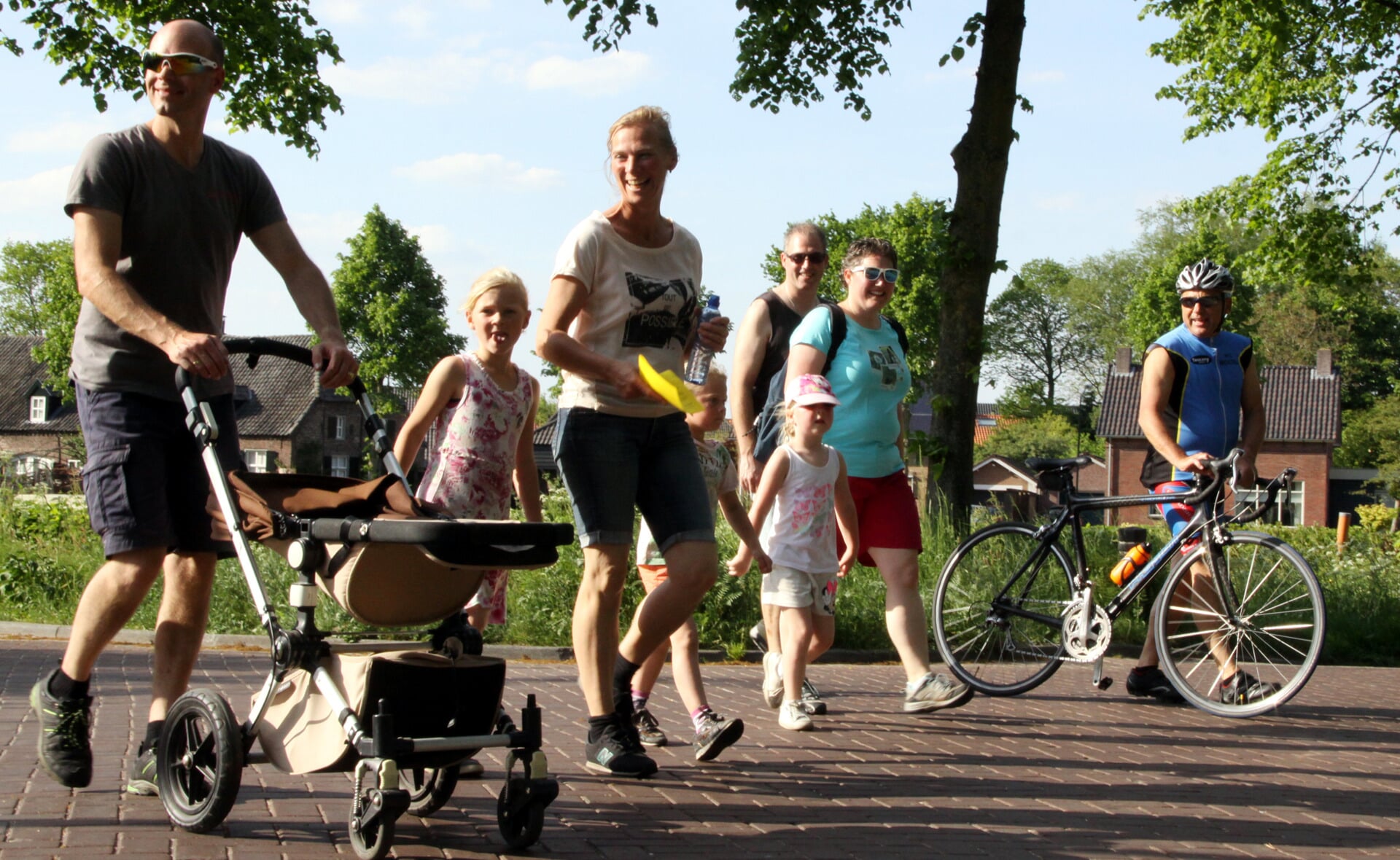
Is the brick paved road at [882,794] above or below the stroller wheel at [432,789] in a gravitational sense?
below

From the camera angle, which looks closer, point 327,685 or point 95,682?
point 327,685

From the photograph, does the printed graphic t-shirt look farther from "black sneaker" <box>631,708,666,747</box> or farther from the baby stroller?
"black sneaker" <box>631,708,666,747</box>

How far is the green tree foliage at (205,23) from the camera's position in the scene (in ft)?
54.4

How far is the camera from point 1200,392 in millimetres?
7414

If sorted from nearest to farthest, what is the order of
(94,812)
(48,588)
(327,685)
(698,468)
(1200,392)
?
(327,685) → (94,812) → (698,468) → (1200,392) → (48,588)

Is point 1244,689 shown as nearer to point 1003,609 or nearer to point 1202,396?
point 1003,609

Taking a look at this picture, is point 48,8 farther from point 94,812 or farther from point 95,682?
point 94,812

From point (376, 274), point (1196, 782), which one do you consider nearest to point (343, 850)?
point (1196, 782)

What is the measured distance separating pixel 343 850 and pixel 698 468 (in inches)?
75.5

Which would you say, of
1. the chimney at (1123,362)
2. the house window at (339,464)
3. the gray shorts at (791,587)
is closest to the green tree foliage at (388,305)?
the house window at (339,464)

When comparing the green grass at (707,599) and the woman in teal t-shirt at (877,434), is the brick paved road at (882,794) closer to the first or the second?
the woman in teal t-shirt at (877,434)

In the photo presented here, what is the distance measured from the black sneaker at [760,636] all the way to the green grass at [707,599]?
1.08 ft

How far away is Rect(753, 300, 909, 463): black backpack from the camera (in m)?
6.62

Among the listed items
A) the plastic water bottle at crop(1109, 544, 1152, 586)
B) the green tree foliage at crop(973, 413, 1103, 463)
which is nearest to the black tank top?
the plastic water bottle at crop(1109, 544, 1152, 586)
